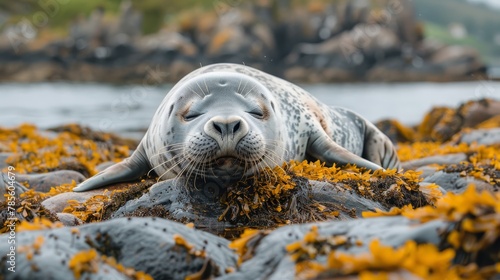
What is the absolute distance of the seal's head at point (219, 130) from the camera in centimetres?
511

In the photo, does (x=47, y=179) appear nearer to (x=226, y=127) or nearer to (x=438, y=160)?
(x=226, y=127)

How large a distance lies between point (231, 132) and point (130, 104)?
33.5 m

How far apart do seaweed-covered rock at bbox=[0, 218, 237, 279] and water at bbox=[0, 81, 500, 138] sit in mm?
17179

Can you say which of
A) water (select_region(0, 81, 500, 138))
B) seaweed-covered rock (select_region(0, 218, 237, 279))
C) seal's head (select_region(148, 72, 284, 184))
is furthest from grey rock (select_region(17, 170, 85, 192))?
water (select_region(0, 81, 500, 138))

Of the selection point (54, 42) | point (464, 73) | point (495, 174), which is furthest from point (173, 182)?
point (54, 42)

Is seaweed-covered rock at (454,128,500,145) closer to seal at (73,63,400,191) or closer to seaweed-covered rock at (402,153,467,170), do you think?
seaweed-covered rock at (402,153,467,170)

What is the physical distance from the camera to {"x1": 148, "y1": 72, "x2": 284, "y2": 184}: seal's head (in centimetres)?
511

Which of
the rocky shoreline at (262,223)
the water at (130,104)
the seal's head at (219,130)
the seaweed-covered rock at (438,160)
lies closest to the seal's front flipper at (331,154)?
the rocky shoreline at (262,223)

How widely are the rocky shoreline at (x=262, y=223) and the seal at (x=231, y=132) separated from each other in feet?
0.54

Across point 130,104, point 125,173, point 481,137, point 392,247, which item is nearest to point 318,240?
point 392,247

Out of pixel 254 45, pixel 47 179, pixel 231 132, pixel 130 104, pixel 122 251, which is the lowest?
pixel 130 104

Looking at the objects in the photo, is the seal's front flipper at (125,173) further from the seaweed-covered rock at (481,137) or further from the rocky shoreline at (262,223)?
the seaweed-covered rock at (481,137)

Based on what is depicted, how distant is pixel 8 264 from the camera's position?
330cm

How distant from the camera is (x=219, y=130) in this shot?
16.6 ft
